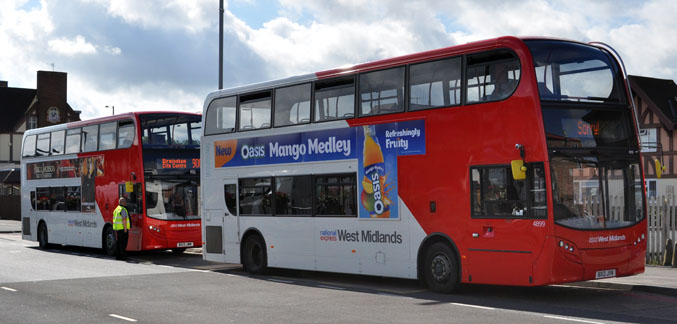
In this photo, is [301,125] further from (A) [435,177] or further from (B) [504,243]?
(B) [504,243]

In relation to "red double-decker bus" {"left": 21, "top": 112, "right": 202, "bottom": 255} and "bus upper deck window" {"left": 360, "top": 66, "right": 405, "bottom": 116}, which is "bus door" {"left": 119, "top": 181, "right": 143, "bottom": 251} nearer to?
"red double-decker bus" {"left": 21, "top": 112, "right": 202, "bottom": 255}

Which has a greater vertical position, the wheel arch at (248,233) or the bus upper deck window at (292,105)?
the bus upper deck window at (292,105)

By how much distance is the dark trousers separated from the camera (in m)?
22.5

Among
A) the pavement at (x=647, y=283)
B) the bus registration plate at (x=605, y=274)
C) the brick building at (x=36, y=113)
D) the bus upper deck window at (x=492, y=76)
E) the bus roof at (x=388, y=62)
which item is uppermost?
the brick building at (x=36, y=113)

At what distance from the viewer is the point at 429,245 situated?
Result: 14.0 m

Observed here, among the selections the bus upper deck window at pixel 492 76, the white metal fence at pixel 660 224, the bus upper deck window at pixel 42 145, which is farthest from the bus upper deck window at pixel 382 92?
the bus upper deck window at pixel 42 145

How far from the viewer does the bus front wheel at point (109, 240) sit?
2398cm

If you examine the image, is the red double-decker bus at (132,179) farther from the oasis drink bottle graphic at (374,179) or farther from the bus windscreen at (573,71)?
the bus windscreen at (573,71)

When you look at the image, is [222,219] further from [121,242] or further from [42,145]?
[42,145]

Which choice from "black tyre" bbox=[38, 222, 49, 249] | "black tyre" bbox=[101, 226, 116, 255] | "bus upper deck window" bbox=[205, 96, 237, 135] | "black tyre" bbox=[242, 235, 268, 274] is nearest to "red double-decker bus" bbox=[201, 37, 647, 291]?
"black tyre" bbox=[242, 235, 268, 274]

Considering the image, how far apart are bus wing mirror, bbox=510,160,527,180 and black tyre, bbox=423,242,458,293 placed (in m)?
2.04

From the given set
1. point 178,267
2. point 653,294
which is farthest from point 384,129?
point 178,267

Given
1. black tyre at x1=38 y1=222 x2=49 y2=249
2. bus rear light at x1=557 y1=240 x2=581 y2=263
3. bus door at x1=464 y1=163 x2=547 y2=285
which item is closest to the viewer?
bus rear light at x1=557 y1=240 x2=581 y2=263

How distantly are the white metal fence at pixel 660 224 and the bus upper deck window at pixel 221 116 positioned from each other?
9.31 m
